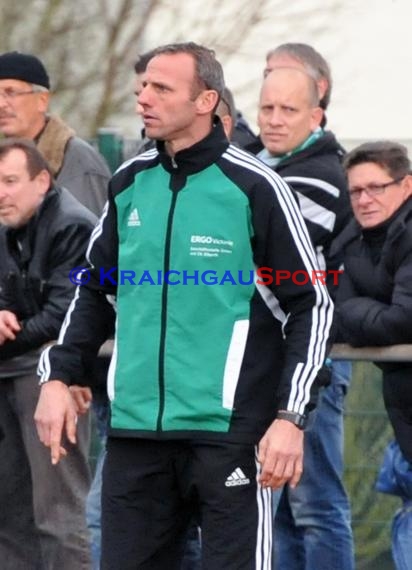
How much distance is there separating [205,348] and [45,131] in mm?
2715

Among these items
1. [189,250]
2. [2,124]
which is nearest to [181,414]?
[189,250]

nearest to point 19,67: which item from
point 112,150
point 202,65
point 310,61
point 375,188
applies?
A: point 112,150

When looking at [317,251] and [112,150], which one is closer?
[317,251]

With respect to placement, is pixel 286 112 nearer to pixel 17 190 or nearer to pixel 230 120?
pixel 230 120

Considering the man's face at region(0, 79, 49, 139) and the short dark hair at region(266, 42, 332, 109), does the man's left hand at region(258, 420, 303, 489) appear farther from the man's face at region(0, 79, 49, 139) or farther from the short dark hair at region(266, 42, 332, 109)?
the man's face at region(0, 79, 49, 139)

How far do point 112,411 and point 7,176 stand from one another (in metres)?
1.81

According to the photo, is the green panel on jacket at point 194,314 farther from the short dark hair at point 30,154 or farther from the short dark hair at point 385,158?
the short dark hair at point 30,154

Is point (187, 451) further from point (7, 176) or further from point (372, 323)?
point (7, 176)

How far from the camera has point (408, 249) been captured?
622 centimetres

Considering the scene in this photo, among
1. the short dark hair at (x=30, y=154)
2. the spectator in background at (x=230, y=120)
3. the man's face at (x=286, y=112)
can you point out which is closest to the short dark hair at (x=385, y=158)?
the man's face at (x=286, y=112)

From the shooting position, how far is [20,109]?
25.3ft

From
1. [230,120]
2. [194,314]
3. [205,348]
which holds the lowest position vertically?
[205,348]

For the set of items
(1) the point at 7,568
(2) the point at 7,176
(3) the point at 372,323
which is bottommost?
(1) the point at 7,568

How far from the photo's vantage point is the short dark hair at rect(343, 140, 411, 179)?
21.2ft
